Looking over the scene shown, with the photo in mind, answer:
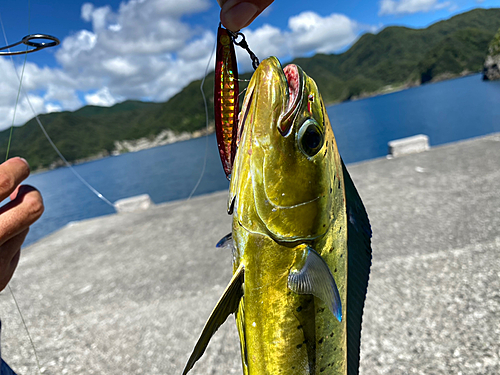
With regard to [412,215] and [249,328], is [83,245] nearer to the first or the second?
[412,215]

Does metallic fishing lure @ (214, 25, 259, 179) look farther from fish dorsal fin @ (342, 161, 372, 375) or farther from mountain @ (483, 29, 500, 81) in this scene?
mountain @ (483, 29, 500, 81)

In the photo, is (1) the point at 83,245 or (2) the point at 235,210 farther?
(1) the point at 83,245

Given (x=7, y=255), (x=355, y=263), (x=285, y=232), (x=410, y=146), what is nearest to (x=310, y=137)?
(x=285, y=232)

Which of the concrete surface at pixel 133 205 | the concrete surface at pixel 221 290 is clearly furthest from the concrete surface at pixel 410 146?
the concrete surface at pixel 133 205

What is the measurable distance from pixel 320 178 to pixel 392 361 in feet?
11.5

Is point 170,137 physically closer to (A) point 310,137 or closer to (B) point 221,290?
(B) point 221,290

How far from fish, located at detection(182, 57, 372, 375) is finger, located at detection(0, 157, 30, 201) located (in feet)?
3.05

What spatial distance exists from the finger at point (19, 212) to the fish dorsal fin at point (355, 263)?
56.1 inches

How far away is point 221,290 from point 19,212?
4.79 m

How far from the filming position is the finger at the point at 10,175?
1.30 meters

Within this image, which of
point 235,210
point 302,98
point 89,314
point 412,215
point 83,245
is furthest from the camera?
point 83,245

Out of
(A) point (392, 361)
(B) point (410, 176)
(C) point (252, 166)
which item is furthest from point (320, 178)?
(B) point (410, 176)

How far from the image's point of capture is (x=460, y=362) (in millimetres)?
3484

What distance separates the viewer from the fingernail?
1.30m
